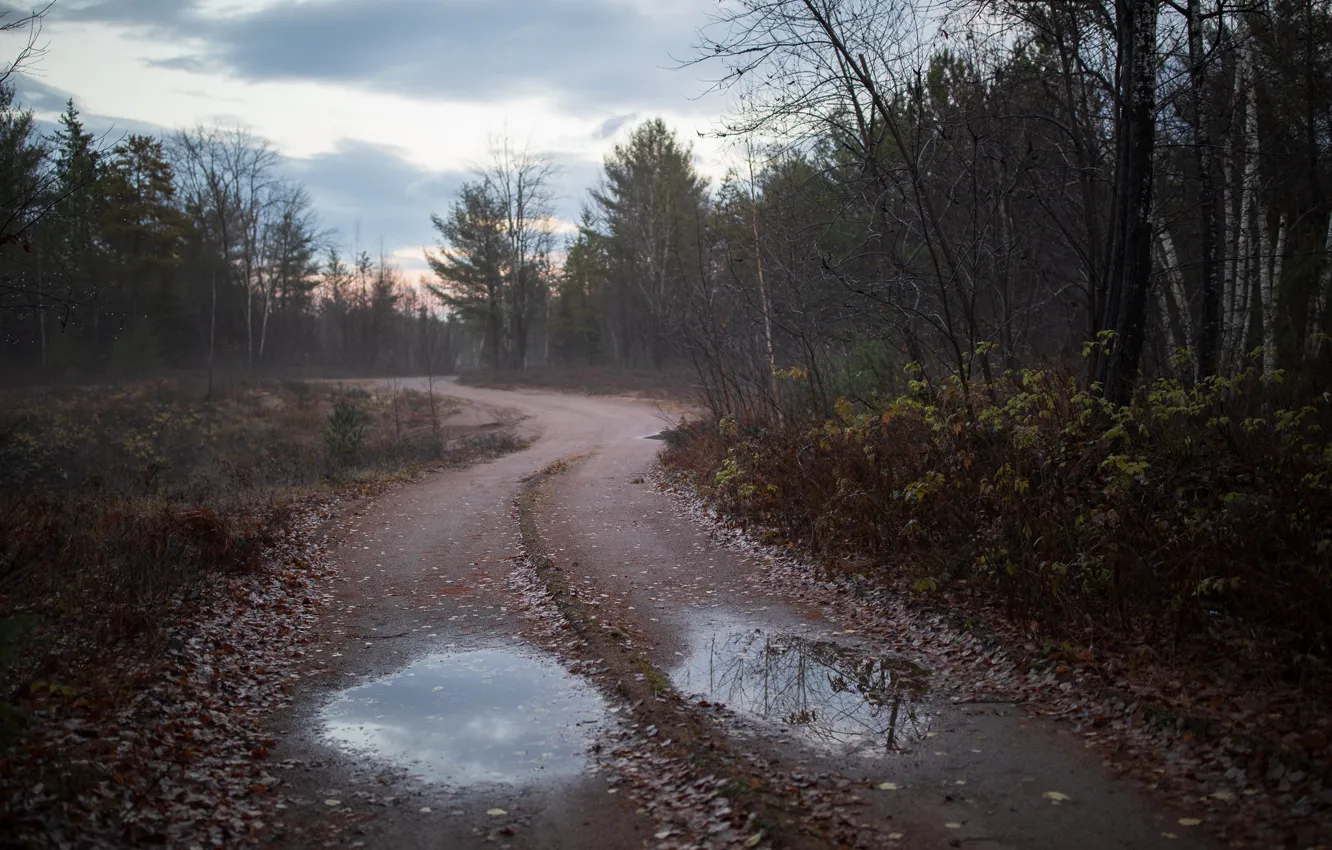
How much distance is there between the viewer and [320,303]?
68750mm

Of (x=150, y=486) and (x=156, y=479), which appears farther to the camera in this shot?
(x=156, y=479)

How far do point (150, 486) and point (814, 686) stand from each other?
13729 millimetres

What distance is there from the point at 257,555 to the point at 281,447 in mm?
17533

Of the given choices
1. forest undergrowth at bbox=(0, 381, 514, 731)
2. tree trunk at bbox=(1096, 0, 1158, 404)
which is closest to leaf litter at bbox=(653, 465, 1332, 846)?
tree trunk at bbox=(1096, 0, 1158, 404)

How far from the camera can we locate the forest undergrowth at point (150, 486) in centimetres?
709

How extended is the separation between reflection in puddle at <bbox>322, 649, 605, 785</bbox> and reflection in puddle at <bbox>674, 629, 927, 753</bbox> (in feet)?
3.49

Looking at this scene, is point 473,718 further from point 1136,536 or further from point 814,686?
point 1136,536

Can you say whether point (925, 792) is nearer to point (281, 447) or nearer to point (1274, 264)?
point (1274, 264)

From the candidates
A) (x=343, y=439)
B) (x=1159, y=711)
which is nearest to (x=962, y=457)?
(x=1159, y=711)

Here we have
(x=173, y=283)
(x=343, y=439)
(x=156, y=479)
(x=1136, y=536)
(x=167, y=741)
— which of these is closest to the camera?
(x=167, y=741)

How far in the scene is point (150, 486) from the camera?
51.2 ft

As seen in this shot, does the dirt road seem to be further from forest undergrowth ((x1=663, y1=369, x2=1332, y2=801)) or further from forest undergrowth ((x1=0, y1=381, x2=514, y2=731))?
forest undergrowth ((x1=0, y1=381, x2=514, y2=731))

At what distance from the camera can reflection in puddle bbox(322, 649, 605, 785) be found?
221 inches

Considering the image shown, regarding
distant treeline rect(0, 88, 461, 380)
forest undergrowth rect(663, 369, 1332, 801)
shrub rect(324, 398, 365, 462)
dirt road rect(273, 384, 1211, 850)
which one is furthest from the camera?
distant treeline rect(0, 88, 461, 380)
